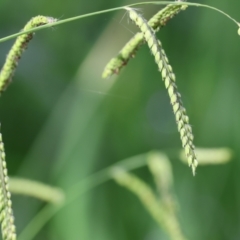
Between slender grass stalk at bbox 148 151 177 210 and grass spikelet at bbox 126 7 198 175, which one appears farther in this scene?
slender grass stalk at bbox 148 151 177 210

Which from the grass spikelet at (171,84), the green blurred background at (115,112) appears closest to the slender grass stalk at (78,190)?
the green blurred background at (115,112)

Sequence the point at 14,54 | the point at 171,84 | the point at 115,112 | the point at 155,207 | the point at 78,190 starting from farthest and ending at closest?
the point at 115,112, the point at 78,190, the point at 155,207, the point at 14,54, the point at 171,84

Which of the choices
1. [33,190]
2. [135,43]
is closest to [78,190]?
[33,190]

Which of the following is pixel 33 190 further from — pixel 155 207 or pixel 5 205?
pixel 5 205

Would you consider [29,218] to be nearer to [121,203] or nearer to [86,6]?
[121,203]

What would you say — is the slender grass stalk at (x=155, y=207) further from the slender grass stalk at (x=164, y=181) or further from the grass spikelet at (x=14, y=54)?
the grass spikelet at (x=14, y=54)

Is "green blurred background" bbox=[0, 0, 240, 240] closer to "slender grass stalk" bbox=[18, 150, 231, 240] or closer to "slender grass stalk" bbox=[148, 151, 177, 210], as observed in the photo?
"slender grass stalk" bbox=[18, 150, 231, 240]

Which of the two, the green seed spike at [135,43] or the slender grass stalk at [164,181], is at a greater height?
the green seed spike at [135,43]

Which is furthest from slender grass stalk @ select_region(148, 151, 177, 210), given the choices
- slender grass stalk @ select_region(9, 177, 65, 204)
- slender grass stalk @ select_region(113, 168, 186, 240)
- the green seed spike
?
the green seed spike
